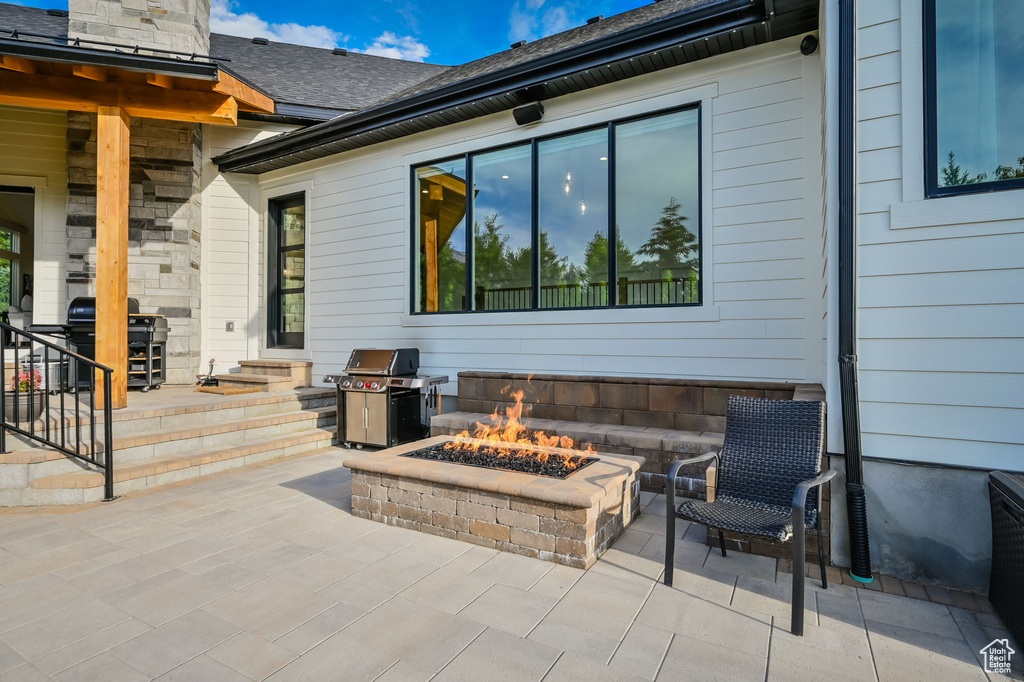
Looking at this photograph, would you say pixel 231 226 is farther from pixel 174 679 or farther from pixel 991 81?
pixel 991 81

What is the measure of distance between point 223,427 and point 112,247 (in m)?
1.83

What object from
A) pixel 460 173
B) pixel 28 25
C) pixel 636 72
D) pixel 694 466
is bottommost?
pixel 694 466

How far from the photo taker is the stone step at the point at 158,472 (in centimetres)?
361

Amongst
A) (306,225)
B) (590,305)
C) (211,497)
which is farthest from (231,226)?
(590,305)

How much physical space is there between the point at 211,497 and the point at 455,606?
2.55 metres

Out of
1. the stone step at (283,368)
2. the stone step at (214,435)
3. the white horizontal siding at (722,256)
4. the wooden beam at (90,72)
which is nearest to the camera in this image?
the white horizontal siding at (722,256)

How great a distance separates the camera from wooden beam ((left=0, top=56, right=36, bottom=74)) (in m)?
4.25

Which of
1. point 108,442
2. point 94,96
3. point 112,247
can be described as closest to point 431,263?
point 112,247

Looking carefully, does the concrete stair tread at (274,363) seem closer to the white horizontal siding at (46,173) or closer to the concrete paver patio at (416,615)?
the white horizontal siding at (46,173)

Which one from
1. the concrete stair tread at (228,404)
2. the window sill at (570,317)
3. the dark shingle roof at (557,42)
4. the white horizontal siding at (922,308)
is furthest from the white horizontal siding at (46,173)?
the white horizontal siding at (922,308)

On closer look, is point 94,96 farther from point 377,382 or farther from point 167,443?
point 377,382

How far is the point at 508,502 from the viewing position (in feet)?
9.15

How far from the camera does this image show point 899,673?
177 cm

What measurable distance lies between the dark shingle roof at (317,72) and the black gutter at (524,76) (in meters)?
0.90
